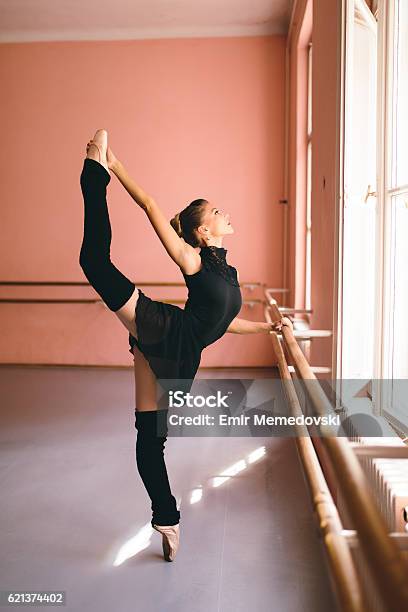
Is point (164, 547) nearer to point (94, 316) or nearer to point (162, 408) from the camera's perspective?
point (162, 408)

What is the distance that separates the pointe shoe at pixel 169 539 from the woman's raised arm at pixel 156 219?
0.98 meters

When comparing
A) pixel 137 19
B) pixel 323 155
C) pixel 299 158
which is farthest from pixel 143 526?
pixel 137 19

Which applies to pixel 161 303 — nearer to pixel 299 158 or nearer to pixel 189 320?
pixel 189 320

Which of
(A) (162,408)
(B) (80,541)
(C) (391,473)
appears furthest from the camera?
(B) (80,541)

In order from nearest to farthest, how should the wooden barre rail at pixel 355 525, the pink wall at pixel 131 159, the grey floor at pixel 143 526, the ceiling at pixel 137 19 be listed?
the wooden barre rail at pixel 355 525 → the grey floor at pixel 143 526 → the ceiling at pixel 137 19 → the pink wall at pixel 131 159

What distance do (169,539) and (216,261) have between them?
1039 millimetres

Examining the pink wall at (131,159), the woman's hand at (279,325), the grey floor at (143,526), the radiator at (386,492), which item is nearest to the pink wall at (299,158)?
the pink wall at (131,159)

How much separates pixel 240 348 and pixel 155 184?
5.91ft

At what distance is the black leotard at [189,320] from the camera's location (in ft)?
7.03

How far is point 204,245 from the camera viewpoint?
2242mm

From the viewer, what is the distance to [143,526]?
8.73 feet

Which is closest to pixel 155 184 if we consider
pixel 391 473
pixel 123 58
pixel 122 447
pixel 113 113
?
pixel 113 113

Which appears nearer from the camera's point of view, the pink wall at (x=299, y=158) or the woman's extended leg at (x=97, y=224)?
the woman's extended leg at (x=97, y=224)

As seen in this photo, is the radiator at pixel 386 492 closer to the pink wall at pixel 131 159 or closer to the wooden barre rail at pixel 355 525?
the wooden barre rail at pixel 355 525
